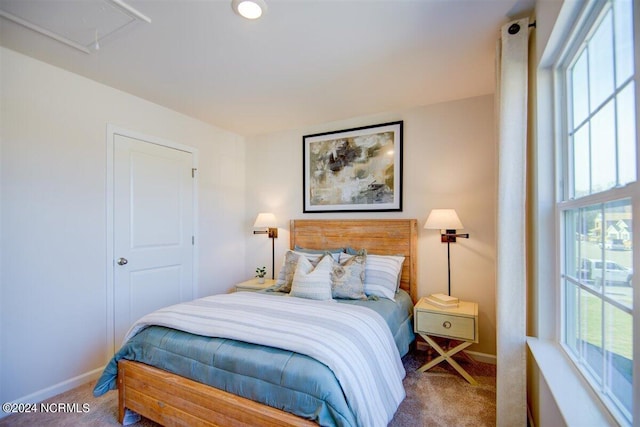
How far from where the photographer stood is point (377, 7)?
1608mm

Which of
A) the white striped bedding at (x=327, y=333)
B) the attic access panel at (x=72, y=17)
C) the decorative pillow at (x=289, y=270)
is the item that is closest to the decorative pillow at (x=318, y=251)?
the decorative pillow at (x=289, y=270)

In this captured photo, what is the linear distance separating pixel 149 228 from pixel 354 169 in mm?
2206

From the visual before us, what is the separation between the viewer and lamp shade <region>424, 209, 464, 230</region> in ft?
8.20

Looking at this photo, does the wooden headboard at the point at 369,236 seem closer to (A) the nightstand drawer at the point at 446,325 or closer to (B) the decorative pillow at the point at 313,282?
(A) the nightstand drawer at the point at 446,325

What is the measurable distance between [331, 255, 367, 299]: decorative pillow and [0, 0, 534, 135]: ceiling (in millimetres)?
1583

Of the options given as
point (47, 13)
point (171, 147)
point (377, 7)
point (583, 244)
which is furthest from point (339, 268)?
point (47, 13)

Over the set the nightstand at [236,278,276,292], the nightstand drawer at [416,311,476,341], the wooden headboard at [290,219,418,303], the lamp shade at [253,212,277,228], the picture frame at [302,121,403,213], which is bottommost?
the nightstand drawer at [416,311,476,341]

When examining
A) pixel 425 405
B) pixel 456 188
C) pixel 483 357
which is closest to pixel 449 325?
pixel 425 405

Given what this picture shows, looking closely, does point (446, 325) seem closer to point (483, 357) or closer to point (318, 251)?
point (483, 357)

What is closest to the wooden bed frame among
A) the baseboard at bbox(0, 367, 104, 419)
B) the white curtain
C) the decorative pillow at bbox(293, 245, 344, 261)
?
the baseboard at bbox(0, 367, 104, 419)

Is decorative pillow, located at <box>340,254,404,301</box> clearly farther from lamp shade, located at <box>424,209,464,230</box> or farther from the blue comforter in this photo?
the blue comforter

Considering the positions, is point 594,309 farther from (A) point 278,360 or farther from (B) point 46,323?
(B) point 46,323

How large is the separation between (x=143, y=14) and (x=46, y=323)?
2.27 metres

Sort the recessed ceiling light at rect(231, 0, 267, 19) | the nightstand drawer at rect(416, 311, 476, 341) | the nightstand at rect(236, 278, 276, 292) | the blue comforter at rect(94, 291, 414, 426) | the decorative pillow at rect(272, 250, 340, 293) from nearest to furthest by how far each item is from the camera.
Answer: the blue comforter at rect(94, 291, 414, 426) → the recessed ceiling light at rect(231, 0, 267, 19) → the nightstand drawer at rect(416, 311, 476, 341) → the decorative pillow at rect(272, 250, 340, 293) → the nightstand at rect(236, 278, 276, 292)
